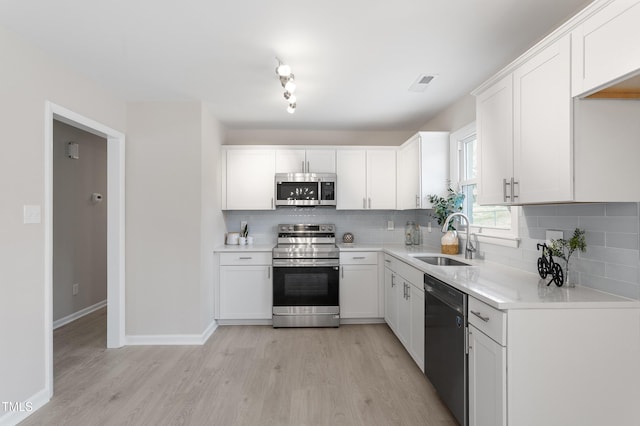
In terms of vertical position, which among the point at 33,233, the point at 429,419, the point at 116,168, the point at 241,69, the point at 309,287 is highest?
the point at 241,69

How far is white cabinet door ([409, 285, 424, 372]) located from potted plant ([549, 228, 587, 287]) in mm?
947

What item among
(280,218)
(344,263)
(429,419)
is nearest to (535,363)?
(429,419)

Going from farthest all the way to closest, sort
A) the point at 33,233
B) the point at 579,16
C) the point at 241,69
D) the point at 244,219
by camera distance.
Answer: the point at 244,219
the point at 241,69
the point at 33,233
the point at 579,16

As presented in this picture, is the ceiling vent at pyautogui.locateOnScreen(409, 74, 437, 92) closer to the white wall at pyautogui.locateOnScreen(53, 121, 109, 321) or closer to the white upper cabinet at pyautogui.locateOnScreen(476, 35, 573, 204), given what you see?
the white upper cabinet at pyautogui.locateOnScreen(476, 35, 573, 204)

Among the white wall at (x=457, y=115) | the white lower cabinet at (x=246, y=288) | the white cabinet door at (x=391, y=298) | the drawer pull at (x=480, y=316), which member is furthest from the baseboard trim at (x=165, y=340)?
the white wall at (x=457, y=115)

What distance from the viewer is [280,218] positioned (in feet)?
15.2

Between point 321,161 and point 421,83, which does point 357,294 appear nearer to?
point 321,161

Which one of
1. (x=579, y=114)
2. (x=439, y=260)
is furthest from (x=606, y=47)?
(x=439, y=260)

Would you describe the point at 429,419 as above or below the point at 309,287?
below

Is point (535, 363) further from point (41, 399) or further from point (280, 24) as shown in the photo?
point (41, 399)

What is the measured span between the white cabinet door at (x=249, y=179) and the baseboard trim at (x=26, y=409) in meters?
2.44

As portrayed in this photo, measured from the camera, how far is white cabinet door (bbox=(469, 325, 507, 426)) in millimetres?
1586

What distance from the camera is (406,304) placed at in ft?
10.2

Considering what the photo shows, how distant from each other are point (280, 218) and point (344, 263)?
1129mm
